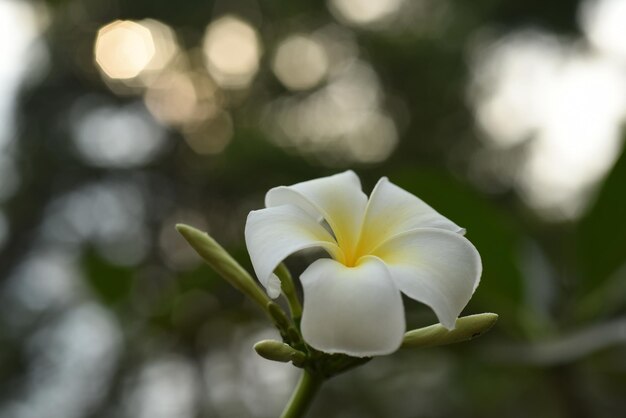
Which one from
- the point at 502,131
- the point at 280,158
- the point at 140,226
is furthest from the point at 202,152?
the point at 502,131

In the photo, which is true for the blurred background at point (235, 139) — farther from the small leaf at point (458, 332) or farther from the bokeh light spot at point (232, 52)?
the small leaf at point (458, 332)

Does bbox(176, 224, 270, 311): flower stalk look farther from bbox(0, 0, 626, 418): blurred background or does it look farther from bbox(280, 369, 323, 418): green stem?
bbox(0, 0, 626, 418): blurred background

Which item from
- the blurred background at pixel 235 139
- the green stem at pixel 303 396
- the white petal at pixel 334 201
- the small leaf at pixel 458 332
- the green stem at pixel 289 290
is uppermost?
the white petal at pixel 334 201

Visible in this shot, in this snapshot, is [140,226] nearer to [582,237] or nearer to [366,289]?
[582,237]

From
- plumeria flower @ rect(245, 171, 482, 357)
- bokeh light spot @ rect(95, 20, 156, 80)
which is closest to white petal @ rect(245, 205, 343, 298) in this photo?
plumeria flower @ rect(245, 171, 482, 357)

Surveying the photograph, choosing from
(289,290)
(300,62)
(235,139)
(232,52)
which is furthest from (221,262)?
(232,52)

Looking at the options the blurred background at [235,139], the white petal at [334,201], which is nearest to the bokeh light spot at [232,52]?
the blurred background at [235,139]

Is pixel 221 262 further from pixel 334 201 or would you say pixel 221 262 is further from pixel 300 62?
pixel 300 62
